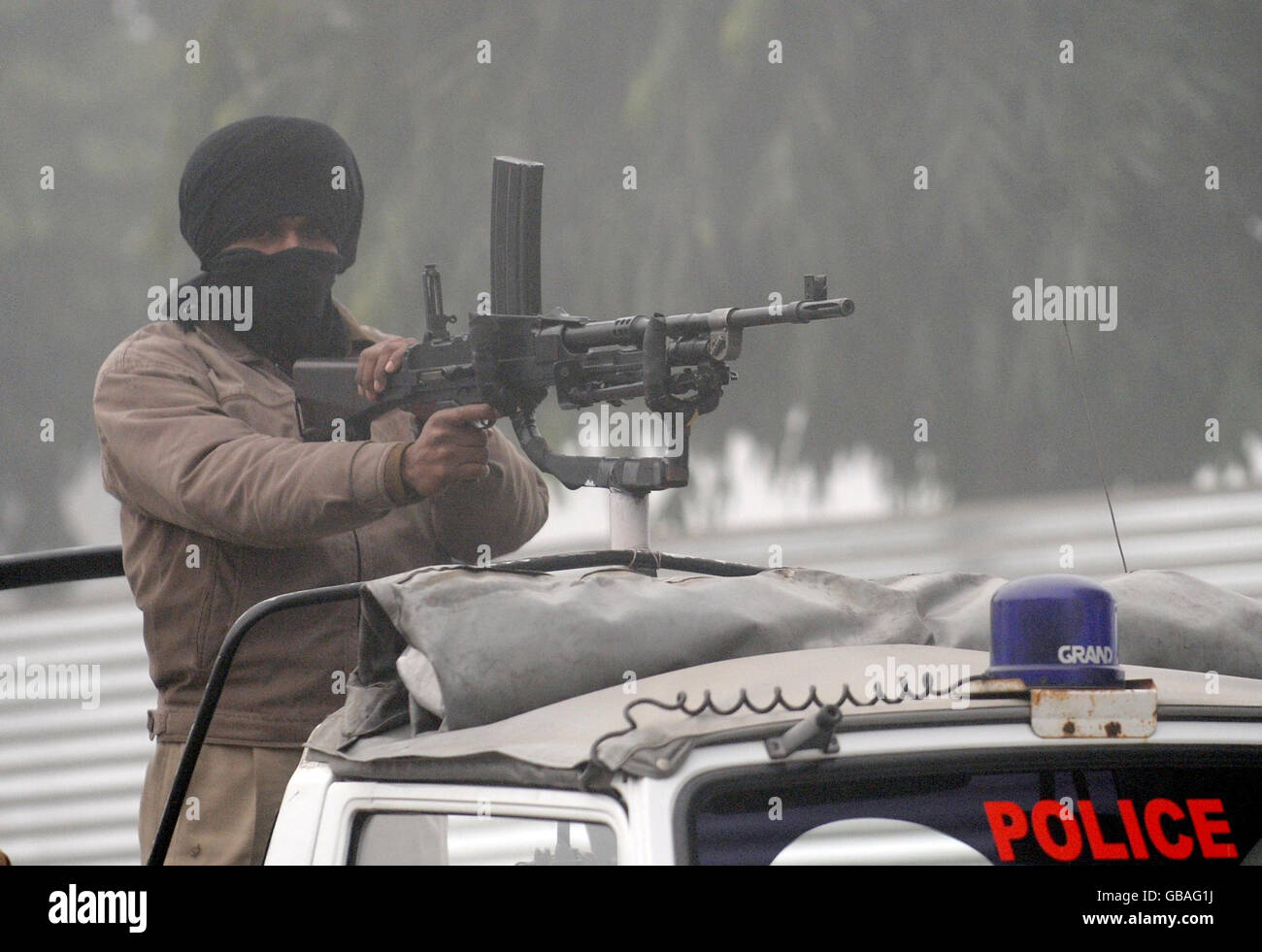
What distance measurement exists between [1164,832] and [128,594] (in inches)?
411

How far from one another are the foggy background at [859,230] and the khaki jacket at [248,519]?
6362 millimetres

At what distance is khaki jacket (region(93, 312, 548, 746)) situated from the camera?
3.41 meters

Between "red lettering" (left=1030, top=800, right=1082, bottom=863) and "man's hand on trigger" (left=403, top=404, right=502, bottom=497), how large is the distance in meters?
1.43

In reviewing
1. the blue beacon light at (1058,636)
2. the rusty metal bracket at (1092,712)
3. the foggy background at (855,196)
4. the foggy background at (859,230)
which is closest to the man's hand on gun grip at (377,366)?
the blue beacon light at (1058,636)

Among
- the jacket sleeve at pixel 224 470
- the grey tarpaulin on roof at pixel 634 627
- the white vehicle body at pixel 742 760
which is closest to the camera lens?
the white vehicle body at pixel 742 760

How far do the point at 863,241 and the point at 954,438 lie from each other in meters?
1.12

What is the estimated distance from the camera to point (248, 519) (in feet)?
11.2

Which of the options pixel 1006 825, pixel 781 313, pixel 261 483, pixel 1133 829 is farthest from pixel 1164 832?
pixel 261 483

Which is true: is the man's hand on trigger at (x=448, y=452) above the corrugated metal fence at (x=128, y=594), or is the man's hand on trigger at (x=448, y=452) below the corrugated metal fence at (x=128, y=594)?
above

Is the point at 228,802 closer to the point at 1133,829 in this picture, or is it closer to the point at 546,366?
the point at 546,366

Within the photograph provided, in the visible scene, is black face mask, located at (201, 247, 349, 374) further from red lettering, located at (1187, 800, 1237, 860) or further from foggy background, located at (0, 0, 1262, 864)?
foggy background, located at (0, 0, 1262, 864)

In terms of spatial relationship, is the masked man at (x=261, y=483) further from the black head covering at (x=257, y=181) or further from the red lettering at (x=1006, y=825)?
the red lettering at (x=1006, y=825)

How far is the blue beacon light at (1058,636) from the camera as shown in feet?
7.25

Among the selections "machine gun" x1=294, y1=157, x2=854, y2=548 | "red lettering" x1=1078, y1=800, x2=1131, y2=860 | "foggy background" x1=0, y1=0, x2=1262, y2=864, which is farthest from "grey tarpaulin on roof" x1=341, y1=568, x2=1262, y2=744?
"foggy background" x1=0, y1=0, x2=1262, y2=864
